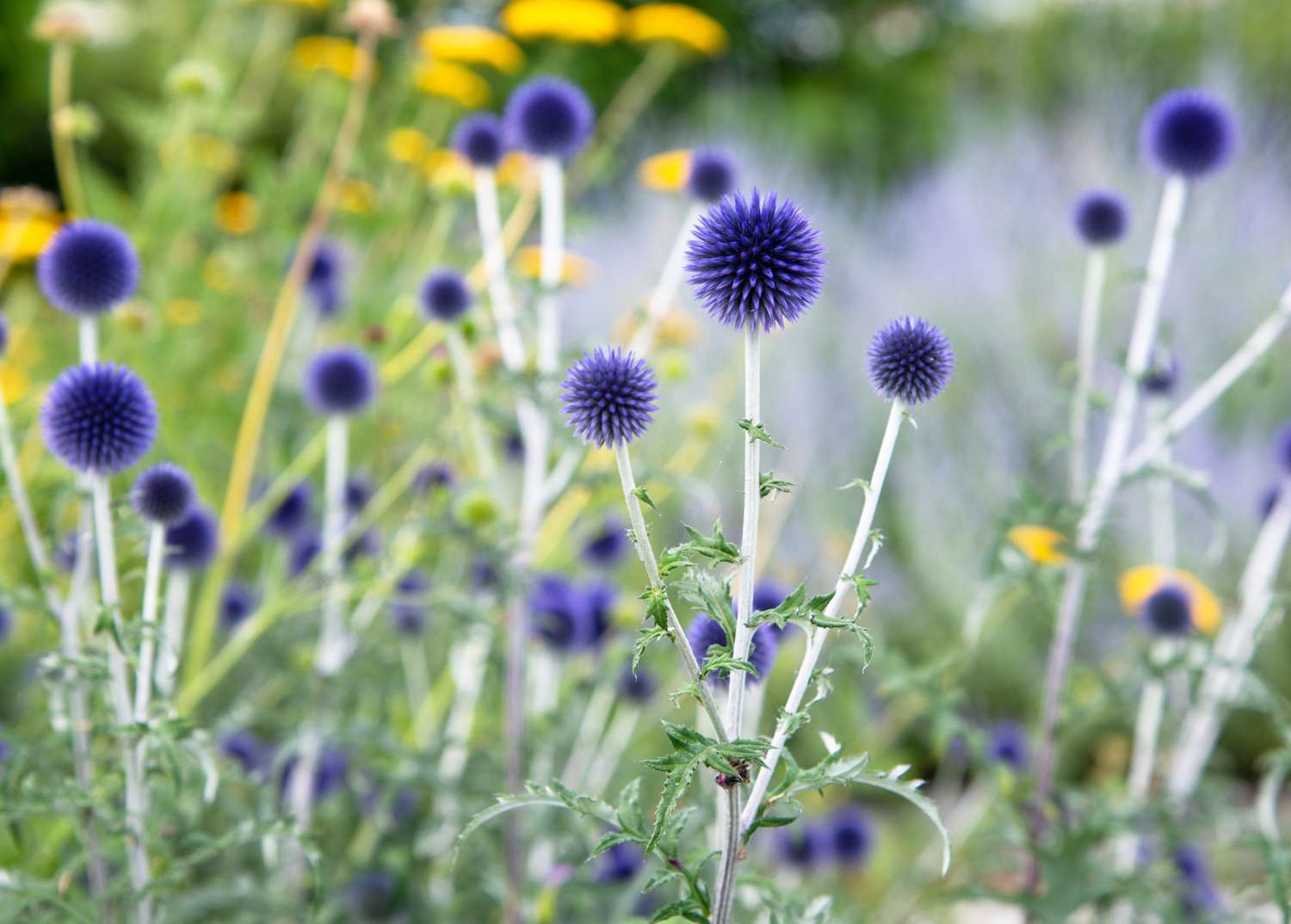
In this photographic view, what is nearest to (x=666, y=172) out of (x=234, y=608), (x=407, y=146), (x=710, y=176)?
(x=710, y=176)

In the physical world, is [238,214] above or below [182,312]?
above

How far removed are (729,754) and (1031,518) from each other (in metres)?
0.87

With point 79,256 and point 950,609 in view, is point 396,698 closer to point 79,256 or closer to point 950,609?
point 79,256

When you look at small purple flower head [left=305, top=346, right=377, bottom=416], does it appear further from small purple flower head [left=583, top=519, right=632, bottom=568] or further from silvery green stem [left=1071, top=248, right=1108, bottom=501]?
silvery green stem [left=1071, top=248, right=1108, bottom=501]

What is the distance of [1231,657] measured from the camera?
2.03m

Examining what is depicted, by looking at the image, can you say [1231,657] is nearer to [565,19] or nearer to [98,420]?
[98,420]

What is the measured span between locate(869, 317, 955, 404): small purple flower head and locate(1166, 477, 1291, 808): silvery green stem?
110cm

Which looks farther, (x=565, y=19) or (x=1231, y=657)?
(x=565, y=19)

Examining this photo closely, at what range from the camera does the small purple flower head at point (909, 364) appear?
121 cm

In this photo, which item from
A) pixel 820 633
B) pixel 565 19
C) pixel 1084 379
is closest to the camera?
pixel 820 633

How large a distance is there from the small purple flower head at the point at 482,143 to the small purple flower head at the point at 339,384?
498 mm

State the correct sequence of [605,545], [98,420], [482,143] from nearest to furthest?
1. [98,420]
2. [482,143]
3. [605,545]

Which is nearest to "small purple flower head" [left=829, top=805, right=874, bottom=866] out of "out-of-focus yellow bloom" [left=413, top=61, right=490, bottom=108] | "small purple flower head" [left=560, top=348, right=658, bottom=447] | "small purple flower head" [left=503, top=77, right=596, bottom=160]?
"small purple flower head" [left=503, top=77, right=596, bottom=160]

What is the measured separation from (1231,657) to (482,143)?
1771 mm
